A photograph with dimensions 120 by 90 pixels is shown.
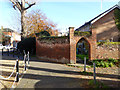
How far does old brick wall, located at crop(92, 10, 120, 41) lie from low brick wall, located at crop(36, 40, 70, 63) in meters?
8.33

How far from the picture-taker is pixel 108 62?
36.5 feet

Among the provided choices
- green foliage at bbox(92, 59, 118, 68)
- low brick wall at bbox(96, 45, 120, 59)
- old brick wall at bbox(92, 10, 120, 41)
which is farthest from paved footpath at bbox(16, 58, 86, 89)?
old brick wall at bbox(92, 10, 120, 41)

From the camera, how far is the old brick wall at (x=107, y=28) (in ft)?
58.1

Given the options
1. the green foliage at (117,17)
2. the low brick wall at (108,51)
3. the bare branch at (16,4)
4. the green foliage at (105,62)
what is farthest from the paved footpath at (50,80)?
the bare branch at (16,4)

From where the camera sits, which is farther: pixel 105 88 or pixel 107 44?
pixel 107 44

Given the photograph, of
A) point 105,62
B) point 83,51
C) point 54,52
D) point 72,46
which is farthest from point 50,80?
point 83,51

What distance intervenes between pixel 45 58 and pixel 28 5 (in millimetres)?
11380

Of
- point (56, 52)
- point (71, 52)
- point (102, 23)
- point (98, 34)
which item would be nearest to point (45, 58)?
point (56, 52)

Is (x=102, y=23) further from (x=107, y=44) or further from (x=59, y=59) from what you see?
(x=59, y=59)

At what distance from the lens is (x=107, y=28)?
59.2 feet

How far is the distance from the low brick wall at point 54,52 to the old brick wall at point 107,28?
833 centimetres

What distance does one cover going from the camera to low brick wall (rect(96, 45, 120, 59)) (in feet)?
38.8

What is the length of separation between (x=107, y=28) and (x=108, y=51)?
7.29 meters

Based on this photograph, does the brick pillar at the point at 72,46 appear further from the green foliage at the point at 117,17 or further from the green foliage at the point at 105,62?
the green foliage at the point at 117,17
